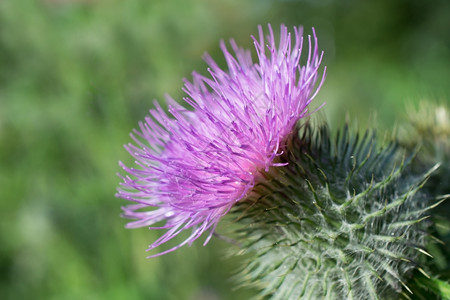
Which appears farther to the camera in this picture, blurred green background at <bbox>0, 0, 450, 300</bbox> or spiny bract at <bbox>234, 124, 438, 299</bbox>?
blurred green background at <bbox>0, 0, 450, 300</bbox>

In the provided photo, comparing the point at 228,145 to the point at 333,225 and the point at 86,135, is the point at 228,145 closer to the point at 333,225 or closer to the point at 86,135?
the point at 333,225

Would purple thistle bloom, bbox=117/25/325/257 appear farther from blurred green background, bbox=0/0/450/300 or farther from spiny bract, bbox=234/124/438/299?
blurred green background, bbox=0/0/450/300

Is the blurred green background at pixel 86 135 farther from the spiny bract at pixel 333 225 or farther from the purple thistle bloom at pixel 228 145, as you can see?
the purple thistle bloom at pixel 228 145

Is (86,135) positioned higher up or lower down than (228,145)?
higher up

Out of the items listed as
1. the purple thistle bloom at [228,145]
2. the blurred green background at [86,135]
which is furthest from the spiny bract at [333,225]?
the blurred green background at [86,135]

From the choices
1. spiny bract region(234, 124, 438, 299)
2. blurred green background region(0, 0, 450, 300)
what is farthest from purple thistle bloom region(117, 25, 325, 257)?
blurred green background region(0, 0, 450, 300)

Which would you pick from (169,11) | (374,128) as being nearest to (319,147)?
(374,128)

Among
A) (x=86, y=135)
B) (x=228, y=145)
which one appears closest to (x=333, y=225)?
(x=228, y=145)

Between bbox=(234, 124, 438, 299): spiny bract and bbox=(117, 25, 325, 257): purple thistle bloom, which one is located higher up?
bbox=(117, 25, 325, 257): purple thistle bloom
